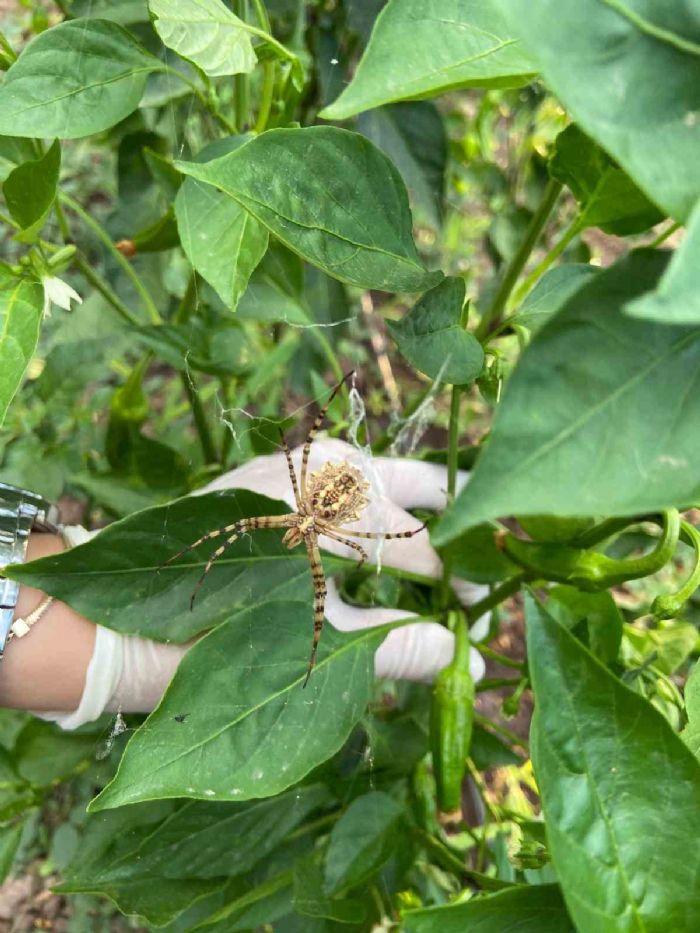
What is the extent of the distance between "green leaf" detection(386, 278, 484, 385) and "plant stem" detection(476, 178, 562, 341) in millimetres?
135

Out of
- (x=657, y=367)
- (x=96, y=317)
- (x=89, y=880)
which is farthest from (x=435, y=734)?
(x=96, y=317)

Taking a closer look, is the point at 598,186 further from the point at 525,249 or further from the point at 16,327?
the point at 16,327

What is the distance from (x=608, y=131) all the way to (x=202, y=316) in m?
0.71

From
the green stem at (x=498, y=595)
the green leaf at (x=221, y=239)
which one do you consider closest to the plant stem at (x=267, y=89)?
the green leaf at (x=221, y=239)

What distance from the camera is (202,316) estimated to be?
92cm

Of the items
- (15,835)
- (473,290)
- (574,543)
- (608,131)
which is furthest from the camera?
(473,290)

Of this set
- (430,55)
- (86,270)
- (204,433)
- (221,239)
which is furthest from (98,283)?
(430,55)

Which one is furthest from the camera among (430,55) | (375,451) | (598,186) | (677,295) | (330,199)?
(375,451)

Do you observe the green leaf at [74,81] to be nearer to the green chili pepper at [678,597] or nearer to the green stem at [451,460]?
the green stem at [451,460]

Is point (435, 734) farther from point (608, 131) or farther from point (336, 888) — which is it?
point (608, 131)

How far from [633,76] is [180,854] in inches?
30.9

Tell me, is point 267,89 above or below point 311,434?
above

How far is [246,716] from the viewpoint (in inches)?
22.0

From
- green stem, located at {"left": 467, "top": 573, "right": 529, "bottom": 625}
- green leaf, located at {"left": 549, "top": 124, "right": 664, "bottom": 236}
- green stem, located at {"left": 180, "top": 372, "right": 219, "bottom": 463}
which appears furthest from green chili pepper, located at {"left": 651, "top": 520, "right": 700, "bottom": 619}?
green stem, located at {"left": 180, "top": 372, "right": 219, "bottom": 463}
